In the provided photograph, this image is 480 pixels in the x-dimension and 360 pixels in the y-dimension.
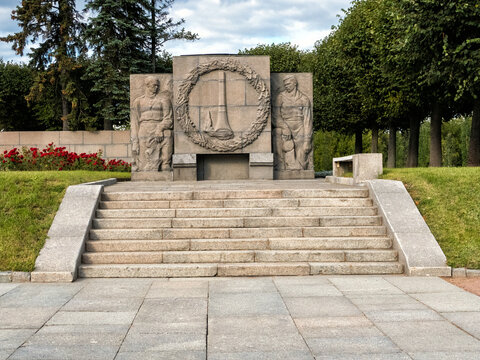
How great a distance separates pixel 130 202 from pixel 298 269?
4303 mm

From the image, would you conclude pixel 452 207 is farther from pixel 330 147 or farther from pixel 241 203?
pixel 330 147

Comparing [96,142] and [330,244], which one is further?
[96,142]

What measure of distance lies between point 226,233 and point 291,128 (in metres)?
9.69

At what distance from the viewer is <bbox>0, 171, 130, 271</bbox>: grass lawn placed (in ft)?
27.9

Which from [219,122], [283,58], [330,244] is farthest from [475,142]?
[283,58]

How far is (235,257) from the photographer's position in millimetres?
8664

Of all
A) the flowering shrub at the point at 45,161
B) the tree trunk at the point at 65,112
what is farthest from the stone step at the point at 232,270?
the tree trunk at the point at 65,112

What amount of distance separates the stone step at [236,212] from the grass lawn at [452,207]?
135 centimetres

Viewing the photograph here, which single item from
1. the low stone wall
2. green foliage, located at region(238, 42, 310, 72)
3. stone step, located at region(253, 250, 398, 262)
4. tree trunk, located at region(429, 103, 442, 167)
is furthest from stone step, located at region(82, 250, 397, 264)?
green foliage, located at region(238, 42, 310, 72)

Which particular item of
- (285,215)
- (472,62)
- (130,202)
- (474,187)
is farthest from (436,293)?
(472,62)

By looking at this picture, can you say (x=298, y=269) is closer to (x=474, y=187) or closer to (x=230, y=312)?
(x=230, y=312)

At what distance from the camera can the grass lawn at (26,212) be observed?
8.50 m

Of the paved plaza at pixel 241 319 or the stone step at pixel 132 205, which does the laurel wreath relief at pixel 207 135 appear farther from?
the paved plaza at pixel 241 319

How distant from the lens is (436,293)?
6.90 meters
